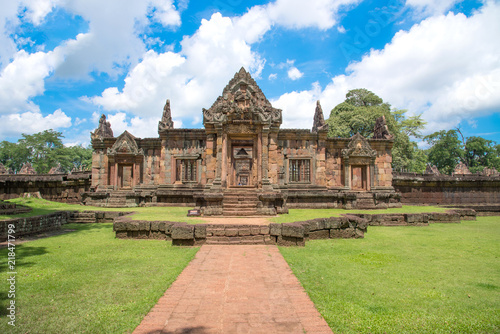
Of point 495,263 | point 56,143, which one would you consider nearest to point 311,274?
point 495,263

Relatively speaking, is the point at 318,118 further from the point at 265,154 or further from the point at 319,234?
the point at 319,234

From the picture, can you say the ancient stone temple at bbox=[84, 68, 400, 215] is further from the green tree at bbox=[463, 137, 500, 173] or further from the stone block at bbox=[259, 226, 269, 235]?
the green tree at bbox=[463, 137, 500, 173]

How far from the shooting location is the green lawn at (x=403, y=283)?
3.17 m

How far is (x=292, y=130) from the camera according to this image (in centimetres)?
1642

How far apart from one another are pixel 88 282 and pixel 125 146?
14.2 meters

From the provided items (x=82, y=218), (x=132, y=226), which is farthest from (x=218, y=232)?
(x=82, y=218)

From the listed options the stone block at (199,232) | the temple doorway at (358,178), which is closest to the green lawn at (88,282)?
the stone block at (199,232)

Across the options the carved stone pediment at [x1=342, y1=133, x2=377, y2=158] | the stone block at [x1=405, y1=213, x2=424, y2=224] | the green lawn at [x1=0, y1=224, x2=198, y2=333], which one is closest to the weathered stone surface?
the green lawn at [x1=0, y1=224, x2=198, y2=333]

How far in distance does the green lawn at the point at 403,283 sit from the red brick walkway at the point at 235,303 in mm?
281

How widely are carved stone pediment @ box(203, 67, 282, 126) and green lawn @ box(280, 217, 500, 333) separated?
7023 mm

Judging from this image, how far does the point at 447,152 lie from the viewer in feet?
152

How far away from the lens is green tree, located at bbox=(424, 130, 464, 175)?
46.5 meters

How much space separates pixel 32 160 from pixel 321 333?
6428 centimetres

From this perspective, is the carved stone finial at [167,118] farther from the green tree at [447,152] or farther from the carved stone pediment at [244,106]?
the green tree at [447,152]
